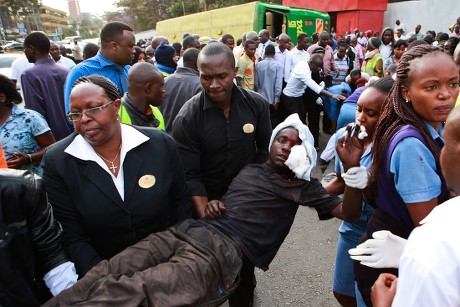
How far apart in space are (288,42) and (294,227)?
5925 millimetres

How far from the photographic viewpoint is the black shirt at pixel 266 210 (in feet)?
6.41

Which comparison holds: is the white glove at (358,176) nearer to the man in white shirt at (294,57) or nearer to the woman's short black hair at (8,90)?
the woman's short black hair at (8,90)

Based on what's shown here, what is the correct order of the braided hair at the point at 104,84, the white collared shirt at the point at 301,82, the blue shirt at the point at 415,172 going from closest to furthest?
the blue shirt at the point at 415,172 < the braided hair at the point at 104,84 < the white collared shirt at the point at 301,82

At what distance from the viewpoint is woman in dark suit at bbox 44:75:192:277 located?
1691 mm

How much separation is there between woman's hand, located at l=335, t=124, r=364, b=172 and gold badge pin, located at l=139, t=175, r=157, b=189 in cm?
100

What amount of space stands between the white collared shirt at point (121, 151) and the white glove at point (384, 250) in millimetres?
1232

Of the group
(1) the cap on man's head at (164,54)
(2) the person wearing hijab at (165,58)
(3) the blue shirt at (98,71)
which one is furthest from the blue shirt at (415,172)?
(1) the cap on man's head at (164,54)

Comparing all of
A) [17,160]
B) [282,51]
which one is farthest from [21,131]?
[282,51]

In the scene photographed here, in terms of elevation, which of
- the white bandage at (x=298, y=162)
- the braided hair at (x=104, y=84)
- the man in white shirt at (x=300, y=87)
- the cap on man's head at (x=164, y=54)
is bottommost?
the man in white shirt at (x=300, y=87)

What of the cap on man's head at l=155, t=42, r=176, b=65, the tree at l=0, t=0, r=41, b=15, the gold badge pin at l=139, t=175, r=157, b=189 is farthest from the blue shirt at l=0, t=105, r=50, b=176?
the tree at l=0, t=0, r=41, b=15

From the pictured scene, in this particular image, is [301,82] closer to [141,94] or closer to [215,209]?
[141,94]

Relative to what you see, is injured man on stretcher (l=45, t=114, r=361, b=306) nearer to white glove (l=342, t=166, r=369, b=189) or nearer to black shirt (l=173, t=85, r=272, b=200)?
white glove (l=342, t=166, r=369, b=189)

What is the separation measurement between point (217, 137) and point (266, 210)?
660 mm

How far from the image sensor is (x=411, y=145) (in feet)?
4.29
